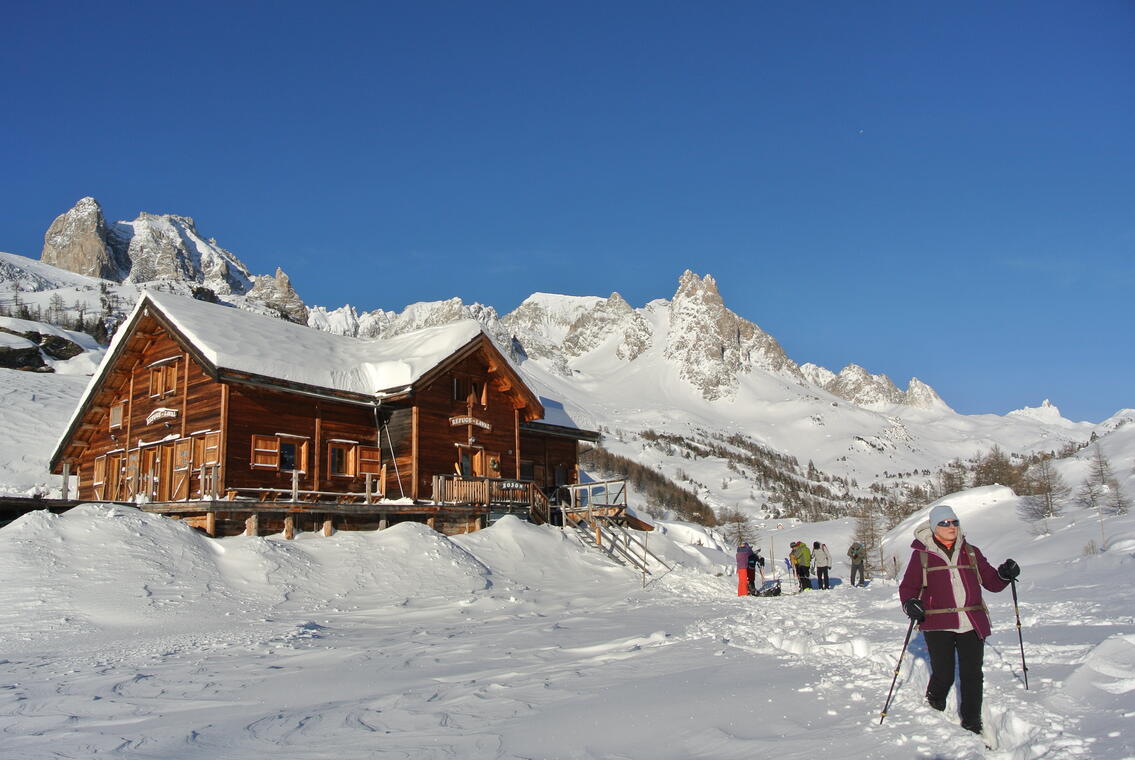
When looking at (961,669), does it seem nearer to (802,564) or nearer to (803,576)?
(802,564)

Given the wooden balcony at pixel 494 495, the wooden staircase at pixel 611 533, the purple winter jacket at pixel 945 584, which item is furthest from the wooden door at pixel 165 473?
the purple winter jacket at pixel 945 584

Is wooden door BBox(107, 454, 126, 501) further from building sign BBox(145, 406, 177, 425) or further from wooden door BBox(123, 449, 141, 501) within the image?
building sign BBox(145, 406, 177, 425)

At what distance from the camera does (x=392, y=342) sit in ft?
98.3

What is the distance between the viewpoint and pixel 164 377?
2438 cm

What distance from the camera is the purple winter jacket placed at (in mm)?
6574

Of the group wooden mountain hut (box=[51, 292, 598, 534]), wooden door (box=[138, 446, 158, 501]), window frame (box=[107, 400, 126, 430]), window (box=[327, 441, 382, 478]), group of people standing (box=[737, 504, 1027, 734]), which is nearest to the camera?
group of people standing (box=[737, 504, 1027, 734])

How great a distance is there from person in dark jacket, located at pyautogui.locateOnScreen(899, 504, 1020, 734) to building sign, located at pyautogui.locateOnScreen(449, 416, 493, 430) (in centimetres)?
2005

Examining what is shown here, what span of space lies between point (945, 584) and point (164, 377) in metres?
22.9

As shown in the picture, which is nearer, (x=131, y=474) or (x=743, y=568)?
(x=743, y=568)

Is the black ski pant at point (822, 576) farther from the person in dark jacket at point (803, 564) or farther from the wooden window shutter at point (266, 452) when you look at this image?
the wooden window shutter at point (266, 452)

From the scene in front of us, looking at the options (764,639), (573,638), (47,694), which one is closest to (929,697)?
(764,639)

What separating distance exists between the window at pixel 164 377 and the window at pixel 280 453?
352 cm

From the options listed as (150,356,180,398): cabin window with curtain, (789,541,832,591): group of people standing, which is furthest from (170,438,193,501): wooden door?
(789,541,832,591): group of people standing

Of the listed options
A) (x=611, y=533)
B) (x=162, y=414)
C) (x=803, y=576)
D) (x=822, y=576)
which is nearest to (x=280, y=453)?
(x=162, y=414)
